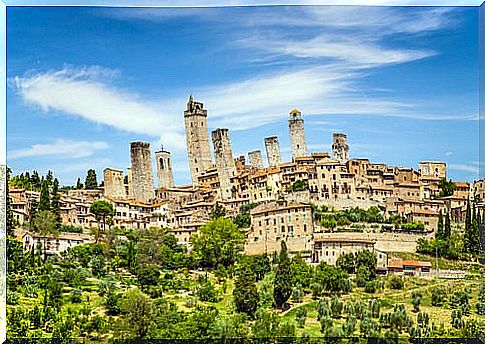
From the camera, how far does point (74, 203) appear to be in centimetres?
630

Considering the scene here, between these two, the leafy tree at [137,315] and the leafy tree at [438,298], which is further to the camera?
the leafy tree at [438,298]

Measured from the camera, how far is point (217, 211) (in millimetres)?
6457

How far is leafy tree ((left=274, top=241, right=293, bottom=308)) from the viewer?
241 inches

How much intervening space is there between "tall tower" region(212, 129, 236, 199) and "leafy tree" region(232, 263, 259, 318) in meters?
0.78

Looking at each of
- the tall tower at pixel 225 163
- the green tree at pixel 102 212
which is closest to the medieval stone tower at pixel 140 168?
the green tree at pixel 102 212

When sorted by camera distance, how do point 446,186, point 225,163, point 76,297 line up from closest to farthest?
point 76,297
point 446,186
point 225,163

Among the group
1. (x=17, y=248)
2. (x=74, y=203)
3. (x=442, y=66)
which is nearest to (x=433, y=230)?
(x=442, y=66)

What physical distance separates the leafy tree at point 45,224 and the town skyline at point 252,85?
38cm

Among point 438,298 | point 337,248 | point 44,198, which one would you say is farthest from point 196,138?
point 438,298

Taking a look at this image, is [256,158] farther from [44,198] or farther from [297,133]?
[44,198]

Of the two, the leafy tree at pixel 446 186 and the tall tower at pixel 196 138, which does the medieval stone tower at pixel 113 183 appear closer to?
the tall tower at pixel 196 138

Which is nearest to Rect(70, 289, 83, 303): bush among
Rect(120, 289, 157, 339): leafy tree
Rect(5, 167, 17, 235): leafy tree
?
Rect(120, 289, 157, 339): leafy tree

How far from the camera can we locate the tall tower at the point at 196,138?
627 centimetres

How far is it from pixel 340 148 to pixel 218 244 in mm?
1325
